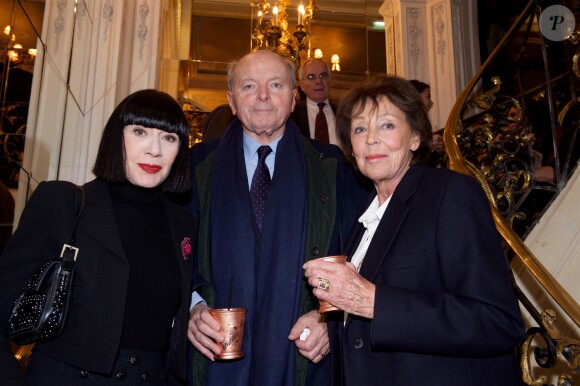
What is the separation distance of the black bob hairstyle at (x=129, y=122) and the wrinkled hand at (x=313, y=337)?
0.91 meters

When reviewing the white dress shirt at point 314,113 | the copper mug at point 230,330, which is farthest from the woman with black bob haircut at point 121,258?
the white dress shirt at point 314,113

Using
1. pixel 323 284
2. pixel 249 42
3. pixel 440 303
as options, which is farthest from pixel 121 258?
pixel 249 42

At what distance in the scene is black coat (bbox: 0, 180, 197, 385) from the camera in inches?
67.0

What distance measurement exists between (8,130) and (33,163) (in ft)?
1.02

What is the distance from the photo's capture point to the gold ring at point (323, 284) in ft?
5.57

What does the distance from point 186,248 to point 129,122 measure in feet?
1.79

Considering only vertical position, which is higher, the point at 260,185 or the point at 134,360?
the point at 260,185

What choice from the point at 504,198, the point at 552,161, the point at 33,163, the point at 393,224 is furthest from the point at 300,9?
the point at 393,224

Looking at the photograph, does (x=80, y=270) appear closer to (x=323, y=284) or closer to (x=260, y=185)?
(x=323, y=284)

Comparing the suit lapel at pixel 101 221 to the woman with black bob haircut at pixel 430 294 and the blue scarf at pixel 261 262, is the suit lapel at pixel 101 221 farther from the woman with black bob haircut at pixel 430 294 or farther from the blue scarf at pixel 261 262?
the woman with black bob haircut at pixel 430 294

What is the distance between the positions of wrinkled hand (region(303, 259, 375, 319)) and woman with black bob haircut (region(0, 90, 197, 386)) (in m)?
0.68

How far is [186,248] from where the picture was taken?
2236 mm

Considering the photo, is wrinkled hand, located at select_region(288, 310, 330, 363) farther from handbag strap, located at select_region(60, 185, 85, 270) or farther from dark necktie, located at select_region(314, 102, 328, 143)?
dark necktie, located at select_region(314, 102, 328, 143)

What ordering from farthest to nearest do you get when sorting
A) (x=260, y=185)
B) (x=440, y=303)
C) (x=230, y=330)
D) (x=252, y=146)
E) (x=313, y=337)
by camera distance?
1. (x=252, y=146)
2. (x=260, y=185)
3. (x=313, y=337)
4. (x=230, y=330)
5. (x=440, y=303)
